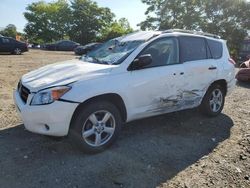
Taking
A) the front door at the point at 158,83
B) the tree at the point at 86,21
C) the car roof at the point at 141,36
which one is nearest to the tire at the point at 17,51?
the car roof at the point at 141,36

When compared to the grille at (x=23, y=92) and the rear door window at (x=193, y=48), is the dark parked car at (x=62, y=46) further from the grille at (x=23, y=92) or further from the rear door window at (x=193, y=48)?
the grille at (x=23, y=92)

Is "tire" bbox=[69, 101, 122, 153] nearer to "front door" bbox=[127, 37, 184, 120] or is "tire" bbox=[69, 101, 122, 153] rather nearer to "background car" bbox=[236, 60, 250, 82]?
"front door" bbox=[127, 37, 184, 120]

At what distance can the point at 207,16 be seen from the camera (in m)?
39.8

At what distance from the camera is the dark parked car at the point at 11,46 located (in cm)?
2244

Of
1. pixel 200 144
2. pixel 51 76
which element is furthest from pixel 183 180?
pixel 51 76

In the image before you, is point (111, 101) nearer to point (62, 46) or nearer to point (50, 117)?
point (50, 117)

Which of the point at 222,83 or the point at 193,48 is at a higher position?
the point at 193,48

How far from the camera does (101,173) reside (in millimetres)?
4047

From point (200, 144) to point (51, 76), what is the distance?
2.59 metres

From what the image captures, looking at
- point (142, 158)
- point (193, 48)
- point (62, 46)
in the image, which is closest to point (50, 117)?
point (142, 158)

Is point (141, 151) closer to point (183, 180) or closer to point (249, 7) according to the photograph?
point (183, 180)

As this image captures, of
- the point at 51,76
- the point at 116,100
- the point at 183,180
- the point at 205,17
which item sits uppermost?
the point at 205,17

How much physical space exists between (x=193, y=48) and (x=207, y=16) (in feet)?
119

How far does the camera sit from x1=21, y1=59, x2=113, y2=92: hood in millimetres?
4305
